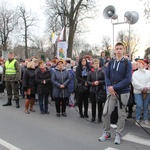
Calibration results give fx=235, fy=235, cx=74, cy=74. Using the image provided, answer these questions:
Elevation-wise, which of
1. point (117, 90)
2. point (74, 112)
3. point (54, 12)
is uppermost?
point (54, 12)

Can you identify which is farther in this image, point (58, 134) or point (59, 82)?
point (59, 82)

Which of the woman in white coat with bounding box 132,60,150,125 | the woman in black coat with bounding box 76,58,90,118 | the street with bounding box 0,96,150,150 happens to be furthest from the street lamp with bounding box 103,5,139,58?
the street with bounding box 0,96,150,150

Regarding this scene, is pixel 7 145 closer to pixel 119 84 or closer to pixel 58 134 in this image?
pixel 58 134

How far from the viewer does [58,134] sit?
5.59 m

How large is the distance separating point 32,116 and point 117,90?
3.43 meters

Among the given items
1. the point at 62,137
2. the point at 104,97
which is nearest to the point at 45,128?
the point at 62,137

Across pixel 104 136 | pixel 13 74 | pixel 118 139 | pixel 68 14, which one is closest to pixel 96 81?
pixel 104 136

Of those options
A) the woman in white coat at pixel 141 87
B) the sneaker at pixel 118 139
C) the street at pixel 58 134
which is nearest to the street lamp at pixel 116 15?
the woman in white coat at pixel 141 87

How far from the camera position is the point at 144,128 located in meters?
6.07

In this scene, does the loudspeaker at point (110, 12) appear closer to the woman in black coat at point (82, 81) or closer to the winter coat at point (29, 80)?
the woman in black coat at point (82, 81)

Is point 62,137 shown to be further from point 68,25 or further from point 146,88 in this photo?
point 68,25

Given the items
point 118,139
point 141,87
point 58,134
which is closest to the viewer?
point 118,139

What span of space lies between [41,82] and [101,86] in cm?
216

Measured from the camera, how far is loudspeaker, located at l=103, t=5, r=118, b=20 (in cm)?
1147
